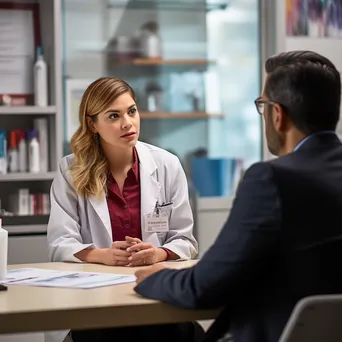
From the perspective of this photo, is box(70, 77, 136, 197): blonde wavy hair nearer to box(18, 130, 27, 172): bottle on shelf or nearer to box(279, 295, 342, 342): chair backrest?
box(18, 130, 27, 172): bottle on shelf

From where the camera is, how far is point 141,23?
4.30 meters

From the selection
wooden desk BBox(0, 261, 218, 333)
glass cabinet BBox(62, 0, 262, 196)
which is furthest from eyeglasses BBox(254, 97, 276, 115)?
glass cabinet BBox(62, 0, 262, 196)

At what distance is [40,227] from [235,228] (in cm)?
242

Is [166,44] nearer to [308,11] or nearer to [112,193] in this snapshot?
[308,11]

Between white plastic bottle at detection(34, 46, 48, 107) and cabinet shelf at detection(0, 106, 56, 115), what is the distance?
46 mm

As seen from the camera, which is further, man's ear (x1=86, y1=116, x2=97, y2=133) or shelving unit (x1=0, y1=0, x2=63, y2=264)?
shelving unit (x1=0, y1=0, x2=63, y2=264)

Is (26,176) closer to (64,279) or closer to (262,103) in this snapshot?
(64,279)

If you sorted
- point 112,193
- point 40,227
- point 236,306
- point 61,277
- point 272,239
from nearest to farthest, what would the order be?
point 272,239 < point 236,306 < point 61,277 < point 112,193 < point 40,227

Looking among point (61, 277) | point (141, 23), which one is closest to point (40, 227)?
point (141, 23)

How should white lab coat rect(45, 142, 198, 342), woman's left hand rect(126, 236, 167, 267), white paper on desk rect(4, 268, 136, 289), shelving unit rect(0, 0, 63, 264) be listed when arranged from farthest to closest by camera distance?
shelving unit rect(0, 0, 63, 264) < white lab coat rect(45, 142, 198, 342) < woman's left hand rect(126, 236, 167, 267) < white paper on desk rect(4, 268, 136, 289)

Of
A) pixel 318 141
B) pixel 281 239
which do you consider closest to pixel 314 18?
pixel 318 141

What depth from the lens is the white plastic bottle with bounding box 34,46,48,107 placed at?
3867 mm

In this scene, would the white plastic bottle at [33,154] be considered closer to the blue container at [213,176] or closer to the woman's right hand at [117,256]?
the blue container at [213,176]

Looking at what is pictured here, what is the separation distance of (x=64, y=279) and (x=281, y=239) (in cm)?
70
